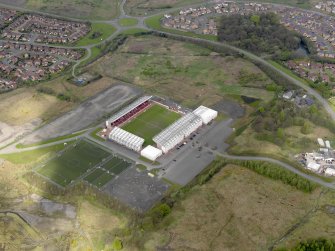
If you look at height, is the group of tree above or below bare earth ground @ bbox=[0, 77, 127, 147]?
above

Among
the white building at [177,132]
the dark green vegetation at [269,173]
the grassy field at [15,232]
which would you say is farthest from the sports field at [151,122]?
the grassy field at [15,232]

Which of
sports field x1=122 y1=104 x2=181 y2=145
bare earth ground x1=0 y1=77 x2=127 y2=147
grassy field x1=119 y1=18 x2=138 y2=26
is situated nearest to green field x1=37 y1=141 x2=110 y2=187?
sports field x1=122 y1=104 x2=181 y2=145

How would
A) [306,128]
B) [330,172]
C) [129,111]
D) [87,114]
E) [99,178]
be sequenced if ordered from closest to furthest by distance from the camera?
[330,172], [99,178], [306,128], [129,111], [87,114]

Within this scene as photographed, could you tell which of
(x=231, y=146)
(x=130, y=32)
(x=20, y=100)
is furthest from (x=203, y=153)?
(x=130, y=32)

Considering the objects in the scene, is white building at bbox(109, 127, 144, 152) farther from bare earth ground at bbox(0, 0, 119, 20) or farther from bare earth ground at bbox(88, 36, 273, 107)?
bare earth ground at bbox(0, 0, 119, 20)

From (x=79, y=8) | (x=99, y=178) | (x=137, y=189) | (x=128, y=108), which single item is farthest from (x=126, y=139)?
(x=79, y=8)

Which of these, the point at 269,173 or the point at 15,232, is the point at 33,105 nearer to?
the point at 15,232
